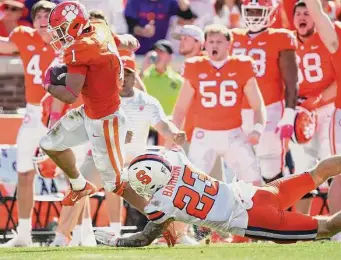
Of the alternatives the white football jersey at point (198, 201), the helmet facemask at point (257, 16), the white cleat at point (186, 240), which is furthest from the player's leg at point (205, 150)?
the white football jersey at point (198, 201)

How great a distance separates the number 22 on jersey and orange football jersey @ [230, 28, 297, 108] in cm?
329

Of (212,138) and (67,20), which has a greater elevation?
(67,20)

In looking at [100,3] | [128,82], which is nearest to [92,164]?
[128,82]

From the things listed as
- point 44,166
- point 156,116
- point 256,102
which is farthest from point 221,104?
point 44,166

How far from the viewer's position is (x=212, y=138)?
12.2m

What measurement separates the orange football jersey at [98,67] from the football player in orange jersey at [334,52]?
5.97ft

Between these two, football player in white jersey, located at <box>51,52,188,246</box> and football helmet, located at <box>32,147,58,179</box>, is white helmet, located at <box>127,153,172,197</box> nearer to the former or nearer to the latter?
football player in white jersey, located at <box>51,52,188,246</box>

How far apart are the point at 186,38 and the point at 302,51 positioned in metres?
1.35

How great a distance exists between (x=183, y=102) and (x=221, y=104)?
35cm

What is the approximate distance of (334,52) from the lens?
11.7 m

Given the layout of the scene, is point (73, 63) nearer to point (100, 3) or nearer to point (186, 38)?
point (186, 38)

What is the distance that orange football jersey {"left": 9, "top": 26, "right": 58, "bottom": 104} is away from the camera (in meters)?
12.4

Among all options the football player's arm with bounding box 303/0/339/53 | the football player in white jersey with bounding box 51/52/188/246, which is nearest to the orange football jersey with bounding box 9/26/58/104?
the football player in white jersey with bounding box 51/52/188/246

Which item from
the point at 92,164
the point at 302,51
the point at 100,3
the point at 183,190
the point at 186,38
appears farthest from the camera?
the point at 100,3
